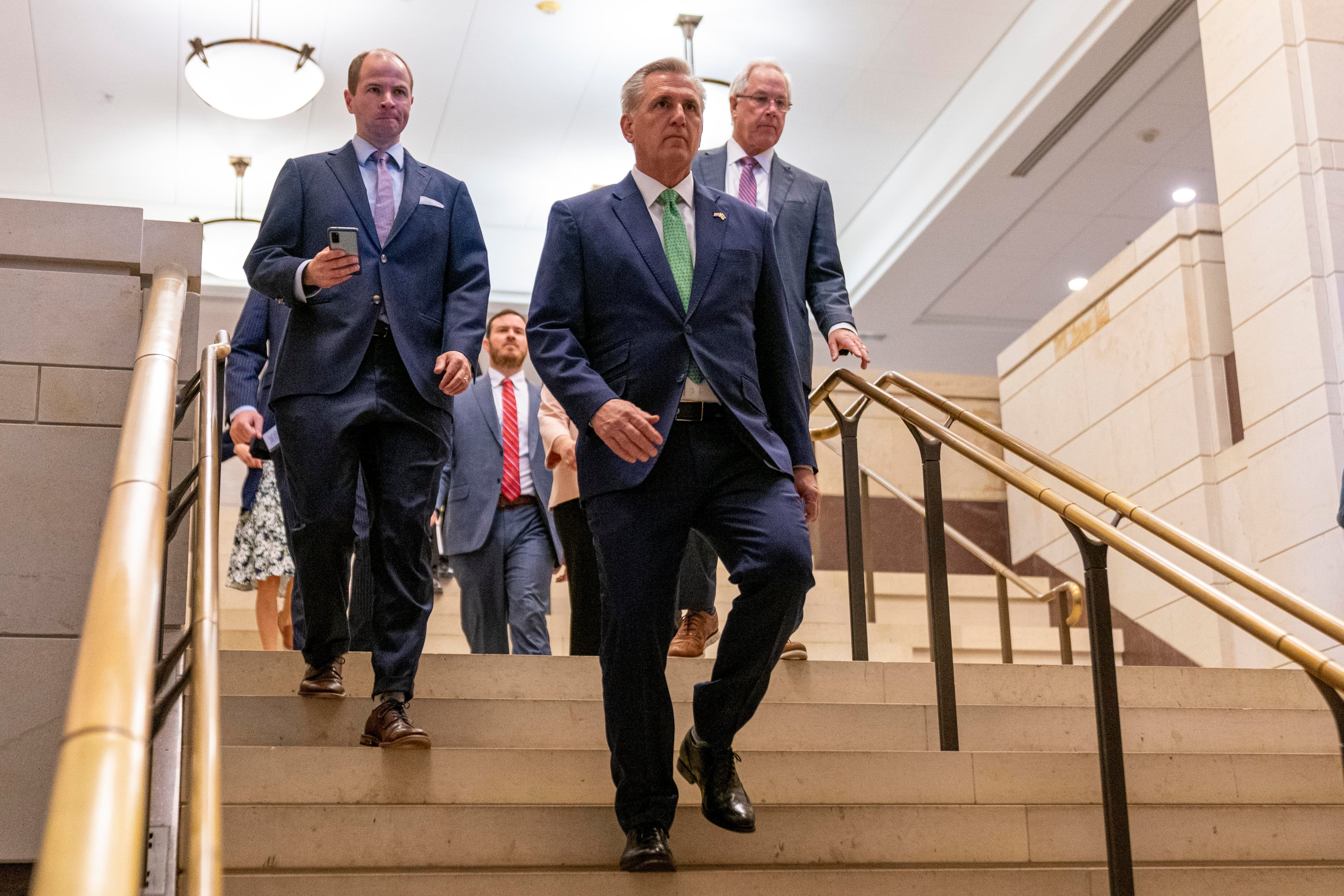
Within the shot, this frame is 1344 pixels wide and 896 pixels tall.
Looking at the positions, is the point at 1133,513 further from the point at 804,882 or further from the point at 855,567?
the point at 804,882

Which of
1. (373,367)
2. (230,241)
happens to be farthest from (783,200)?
(230,241)

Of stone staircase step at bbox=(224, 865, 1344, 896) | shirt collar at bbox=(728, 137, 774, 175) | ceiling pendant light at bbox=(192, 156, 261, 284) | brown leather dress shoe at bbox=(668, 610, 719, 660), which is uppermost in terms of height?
ceiling pendant light at bbox=(192, 156, 261, 284)

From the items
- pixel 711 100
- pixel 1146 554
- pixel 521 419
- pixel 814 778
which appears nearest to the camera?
pixel 1146 554

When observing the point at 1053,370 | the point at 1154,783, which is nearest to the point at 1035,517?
the point at 1053,370

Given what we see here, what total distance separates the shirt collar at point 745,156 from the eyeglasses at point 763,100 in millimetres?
136

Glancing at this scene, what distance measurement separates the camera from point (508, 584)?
5629 mm

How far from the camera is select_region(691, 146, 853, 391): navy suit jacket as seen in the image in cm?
458

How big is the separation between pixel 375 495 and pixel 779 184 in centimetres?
177

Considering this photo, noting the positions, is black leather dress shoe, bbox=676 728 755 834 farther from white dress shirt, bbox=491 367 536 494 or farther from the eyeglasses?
white dress shirt, bbox=491 367 536 494

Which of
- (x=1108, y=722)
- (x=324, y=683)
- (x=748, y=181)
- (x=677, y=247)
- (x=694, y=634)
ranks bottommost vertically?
(x=1108, y=722)

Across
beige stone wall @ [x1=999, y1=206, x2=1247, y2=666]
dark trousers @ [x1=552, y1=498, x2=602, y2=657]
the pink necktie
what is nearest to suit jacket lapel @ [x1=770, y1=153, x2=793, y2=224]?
dark trousers @ [x1=552, y1=498, x2=602, y2=657]

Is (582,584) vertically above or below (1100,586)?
above

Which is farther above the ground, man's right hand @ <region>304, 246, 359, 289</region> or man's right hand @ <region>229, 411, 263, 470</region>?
man's right hand @ <region>304, 246, 359, 289</region>

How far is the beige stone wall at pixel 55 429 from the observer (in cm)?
337
